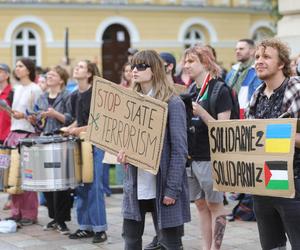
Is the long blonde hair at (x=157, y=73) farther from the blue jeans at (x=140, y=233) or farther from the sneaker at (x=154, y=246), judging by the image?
the sneaker at (x=154, y=246)

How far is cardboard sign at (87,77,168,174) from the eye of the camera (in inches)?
198

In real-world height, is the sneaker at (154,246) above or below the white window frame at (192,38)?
below

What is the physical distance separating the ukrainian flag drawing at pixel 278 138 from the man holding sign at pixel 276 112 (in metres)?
0.01

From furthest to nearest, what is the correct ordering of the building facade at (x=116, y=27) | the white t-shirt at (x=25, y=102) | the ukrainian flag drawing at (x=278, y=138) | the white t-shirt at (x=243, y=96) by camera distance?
the building facade at (x=116, y=27)
the white t-shirt at (x=25, y=102)
the white t-shirt at (x=243, y=96)
the ukrainian flag drawing at (x=278, y=138)

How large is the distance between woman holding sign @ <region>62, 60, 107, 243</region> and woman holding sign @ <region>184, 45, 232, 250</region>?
1.44m

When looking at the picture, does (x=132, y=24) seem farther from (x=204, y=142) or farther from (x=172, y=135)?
(x=172, y=135)

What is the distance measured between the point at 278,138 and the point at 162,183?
3.14 ft

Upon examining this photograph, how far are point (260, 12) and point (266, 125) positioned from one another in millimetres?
30908

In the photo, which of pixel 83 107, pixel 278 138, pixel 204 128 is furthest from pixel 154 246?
pixel 278 138

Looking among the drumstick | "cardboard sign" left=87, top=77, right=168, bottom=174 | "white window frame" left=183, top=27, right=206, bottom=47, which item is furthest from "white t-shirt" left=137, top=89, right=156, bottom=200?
"white window frame" left=183, top=27, right=206, bottom=47

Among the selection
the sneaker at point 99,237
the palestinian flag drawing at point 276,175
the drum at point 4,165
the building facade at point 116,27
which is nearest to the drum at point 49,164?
the sneaker at point 99,237

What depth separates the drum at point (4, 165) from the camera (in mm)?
8094

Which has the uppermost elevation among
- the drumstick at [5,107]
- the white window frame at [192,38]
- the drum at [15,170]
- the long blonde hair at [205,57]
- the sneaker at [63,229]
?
the white window frame at [192,38]

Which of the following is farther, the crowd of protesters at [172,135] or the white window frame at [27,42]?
the white window frame at [27,42]
